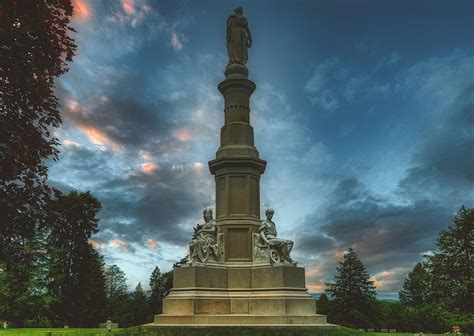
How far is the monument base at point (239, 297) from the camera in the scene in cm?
1636

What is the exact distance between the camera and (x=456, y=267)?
30594mm

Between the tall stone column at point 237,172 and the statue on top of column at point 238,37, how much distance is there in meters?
0.69

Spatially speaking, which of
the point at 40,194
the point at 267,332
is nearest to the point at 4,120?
the point at 40,194

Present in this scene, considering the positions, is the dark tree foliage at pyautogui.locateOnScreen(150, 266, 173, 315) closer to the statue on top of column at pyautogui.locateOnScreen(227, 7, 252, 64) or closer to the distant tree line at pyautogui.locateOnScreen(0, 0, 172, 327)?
the statue on top of column at pyautogui.locateOnScreen(227, 7, 252, 64)

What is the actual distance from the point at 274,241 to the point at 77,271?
30894mm

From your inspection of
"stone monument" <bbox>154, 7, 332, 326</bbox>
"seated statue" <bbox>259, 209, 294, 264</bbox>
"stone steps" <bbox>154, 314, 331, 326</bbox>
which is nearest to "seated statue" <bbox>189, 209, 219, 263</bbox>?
"stone monument" <bbox>154, 7, 332, 326</bbox>

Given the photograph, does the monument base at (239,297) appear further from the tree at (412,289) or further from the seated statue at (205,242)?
the tree at (412,289)

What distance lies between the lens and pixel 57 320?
137ft

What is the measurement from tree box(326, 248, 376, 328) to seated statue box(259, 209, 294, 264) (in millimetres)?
33787

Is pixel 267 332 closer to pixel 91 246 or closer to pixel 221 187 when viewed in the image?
pixel 221 187

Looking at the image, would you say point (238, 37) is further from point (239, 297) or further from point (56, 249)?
point (56, 249)

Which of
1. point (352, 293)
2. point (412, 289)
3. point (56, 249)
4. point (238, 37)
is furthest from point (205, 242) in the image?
point (412, 289)

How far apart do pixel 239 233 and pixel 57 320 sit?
29.7 meters

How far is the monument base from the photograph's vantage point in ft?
53.7
